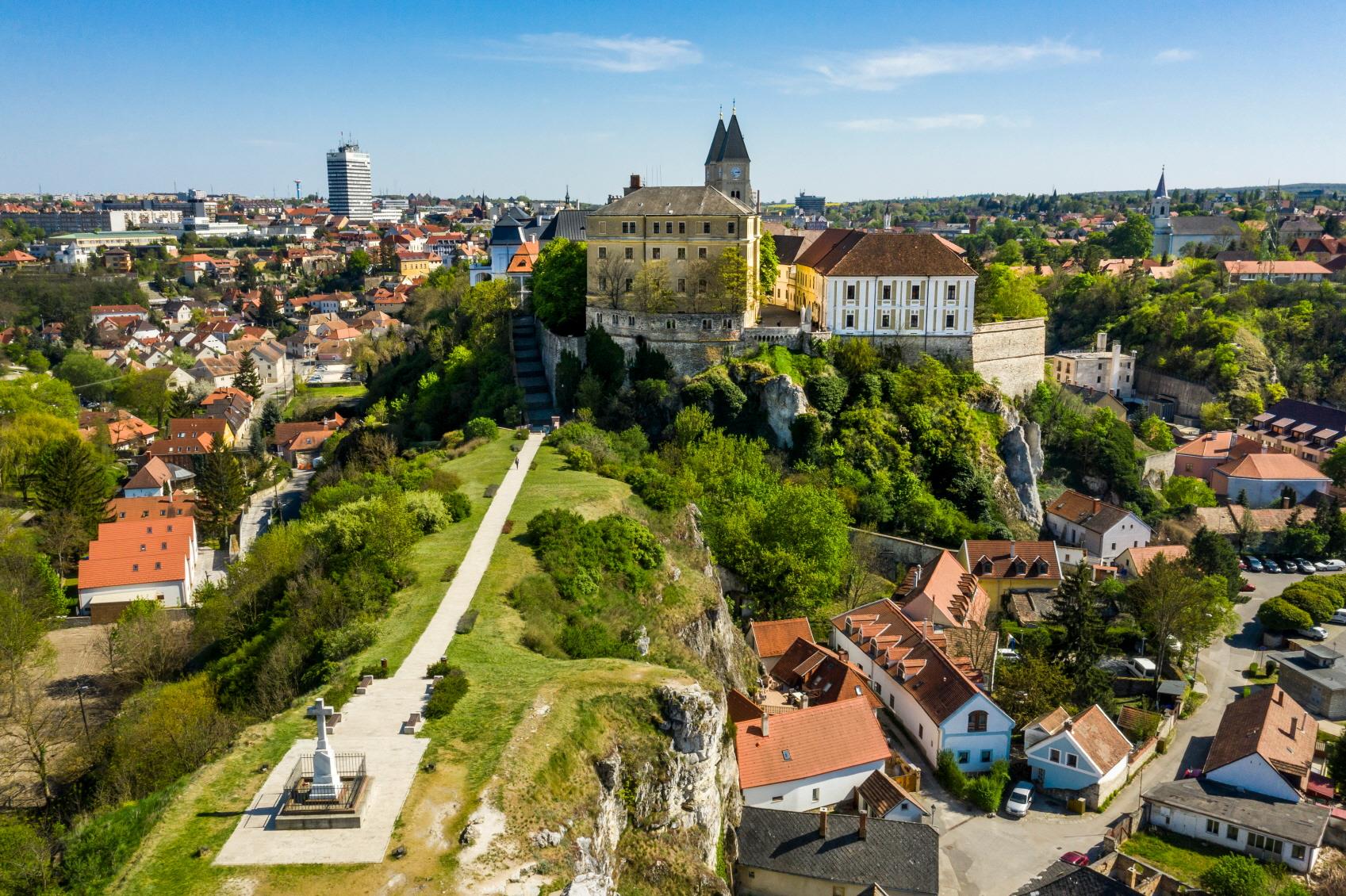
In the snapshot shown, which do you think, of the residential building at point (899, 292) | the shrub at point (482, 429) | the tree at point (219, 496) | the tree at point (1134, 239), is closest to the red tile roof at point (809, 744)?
the shrub at point (482, 429)

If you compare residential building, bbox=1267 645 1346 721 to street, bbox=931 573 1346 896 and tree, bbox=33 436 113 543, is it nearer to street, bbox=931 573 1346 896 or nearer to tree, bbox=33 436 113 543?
street, bbox=931 573 1346 896

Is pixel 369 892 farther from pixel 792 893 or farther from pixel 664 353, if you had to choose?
pixel 664 353

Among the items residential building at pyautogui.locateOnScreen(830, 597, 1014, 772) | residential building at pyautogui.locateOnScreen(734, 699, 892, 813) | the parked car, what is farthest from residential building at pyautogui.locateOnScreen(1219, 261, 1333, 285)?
residential building at pyautogui.locateOnScreen(734, 699, 892, 813)

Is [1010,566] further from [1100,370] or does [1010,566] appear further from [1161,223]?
[1161,223]

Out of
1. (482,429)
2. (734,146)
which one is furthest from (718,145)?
(482,429)

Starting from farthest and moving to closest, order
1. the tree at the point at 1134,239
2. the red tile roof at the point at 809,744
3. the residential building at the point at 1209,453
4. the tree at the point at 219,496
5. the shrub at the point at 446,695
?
the tree at the point at 1134,239 < the residential building at the point at 1209,453 < the tree at the point at 219,496 < the red tile roof at the point at 809,744 < the shrub at the point at 446,695

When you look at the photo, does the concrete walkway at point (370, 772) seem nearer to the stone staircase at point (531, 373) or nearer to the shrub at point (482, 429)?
the shrub at point (482, 429)
